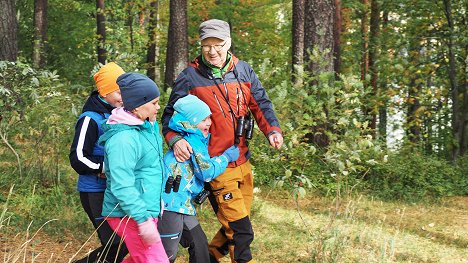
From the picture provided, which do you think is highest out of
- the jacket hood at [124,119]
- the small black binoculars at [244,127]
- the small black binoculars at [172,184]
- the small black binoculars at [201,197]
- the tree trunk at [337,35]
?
the tree trunk at [337,35]

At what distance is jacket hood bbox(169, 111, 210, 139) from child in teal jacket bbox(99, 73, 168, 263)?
1.82 feet

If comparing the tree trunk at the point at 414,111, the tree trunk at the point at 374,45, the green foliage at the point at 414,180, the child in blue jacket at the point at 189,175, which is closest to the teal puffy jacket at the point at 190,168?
the child in blue jacket at the point at 189,175

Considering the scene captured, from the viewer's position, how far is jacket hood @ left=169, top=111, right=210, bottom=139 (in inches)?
174

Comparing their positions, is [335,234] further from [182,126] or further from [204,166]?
[182,126]

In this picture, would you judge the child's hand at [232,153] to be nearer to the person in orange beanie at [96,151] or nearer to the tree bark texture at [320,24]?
the person in orange beanie at [96,151]

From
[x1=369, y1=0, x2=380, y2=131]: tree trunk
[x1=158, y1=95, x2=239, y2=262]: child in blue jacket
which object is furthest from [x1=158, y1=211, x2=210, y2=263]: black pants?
[x1=369, y1=0, x2=380, y2=131]: tree trunk

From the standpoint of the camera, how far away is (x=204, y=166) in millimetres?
4418

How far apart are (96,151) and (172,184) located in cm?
61

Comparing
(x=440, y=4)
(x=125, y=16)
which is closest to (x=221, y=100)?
(x=440, y=4)

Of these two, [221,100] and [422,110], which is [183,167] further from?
[422,110]

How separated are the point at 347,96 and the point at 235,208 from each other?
3242mm

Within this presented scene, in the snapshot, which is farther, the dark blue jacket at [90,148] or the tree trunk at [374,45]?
the tree trunk at [374,45]

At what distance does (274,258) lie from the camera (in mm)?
5945

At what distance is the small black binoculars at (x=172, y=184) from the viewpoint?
166 inches
